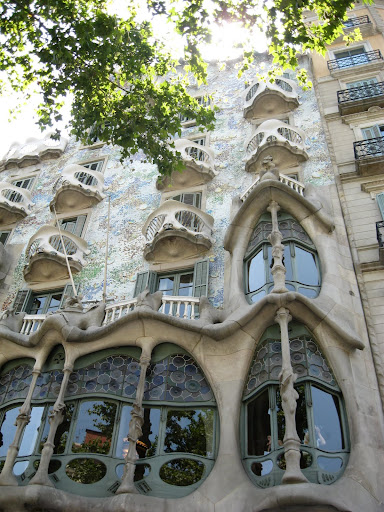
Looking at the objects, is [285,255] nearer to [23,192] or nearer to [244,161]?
[244,161]

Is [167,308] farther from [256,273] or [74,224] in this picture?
[74,224]

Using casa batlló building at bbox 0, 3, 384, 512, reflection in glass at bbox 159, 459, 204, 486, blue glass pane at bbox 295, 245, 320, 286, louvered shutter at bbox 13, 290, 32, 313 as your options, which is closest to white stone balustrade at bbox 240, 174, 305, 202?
casa batlló building at bbox 0, 3, 384, 512

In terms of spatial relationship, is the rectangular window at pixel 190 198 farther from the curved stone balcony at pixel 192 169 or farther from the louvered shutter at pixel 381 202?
the louvered shutter at pixel 381 202

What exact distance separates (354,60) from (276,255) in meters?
11.5

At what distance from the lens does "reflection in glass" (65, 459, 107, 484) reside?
9.41 m

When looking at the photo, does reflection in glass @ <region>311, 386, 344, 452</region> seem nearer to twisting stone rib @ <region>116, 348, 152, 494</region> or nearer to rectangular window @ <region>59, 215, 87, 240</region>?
twisting stone rib @ <region>116, 348, 152, 494</region>

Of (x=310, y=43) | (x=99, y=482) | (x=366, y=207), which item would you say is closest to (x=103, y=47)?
(x=310, y=43)

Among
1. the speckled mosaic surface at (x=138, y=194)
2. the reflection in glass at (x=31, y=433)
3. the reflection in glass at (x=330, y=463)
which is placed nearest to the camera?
the reflection in glass at (x=330, y=463)

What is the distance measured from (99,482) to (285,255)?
6125 millimetres

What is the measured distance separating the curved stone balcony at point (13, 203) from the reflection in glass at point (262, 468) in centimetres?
1258

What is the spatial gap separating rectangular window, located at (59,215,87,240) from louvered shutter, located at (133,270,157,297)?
3.52 m

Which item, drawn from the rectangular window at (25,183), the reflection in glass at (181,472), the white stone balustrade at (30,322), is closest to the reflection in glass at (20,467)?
the reflection in glass at (181,472)

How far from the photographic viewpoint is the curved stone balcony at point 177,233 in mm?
13656

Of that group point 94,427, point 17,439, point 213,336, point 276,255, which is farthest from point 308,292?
point 17,439
